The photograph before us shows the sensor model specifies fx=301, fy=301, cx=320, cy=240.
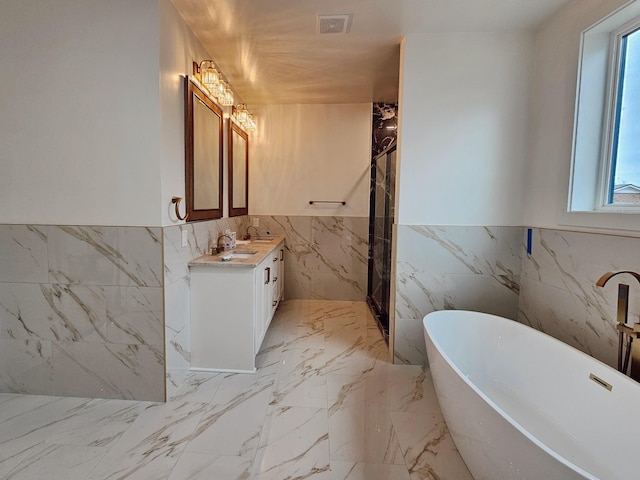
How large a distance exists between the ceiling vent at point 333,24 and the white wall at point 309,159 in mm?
1656

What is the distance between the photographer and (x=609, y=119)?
185 centimetres

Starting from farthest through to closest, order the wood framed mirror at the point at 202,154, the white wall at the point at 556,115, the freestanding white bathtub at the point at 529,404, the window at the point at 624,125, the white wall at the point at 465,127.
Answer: the white wall at the point at 465,127 < the wood framed mirror at the point at 202,154 < the white wall at the point at 556,115 < the window at the point at 624,125 < the freestanding white bathtub at the point at 529,404

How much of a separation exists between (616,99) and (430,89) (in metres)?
1.12

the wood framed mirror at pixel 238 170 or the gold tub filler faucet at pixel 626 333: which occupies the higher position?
the wood framed mirror at pixel 238 170

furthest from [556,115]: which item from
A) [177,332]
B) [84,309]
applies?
[84,309]

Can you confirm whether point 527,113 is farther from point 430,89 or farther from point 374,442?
point 374,442

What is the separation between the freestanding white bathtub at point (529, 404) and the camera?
110 centimetres

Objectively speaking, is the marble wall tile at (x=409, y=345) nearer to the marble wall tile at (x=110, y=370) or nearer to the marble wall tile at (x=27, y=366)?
the marble wall tile at (x=110, y=370)

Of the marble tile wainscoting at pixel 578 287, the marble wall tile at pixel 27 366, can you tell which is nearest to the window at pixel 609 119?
the marble tile wainscoting at pixel 578 287

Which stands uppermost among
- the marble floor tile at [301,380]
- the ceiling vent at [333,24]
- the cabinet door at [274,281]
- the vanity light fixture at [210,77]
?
the ceiling vent at [333,24]

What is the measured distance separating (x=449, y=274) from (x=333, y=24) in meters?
2.09

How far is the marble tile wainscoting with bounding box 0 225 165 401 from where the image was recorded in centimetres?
193

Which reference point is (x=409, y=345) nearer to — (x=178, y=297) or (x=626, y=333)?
(x=626, y=333)

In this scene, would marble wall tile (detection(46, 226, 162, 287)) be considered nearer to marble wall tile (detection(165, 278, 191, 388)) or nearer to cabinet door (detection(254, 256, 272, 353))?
marble wall tile (detection(165, 278, 191, 388))
